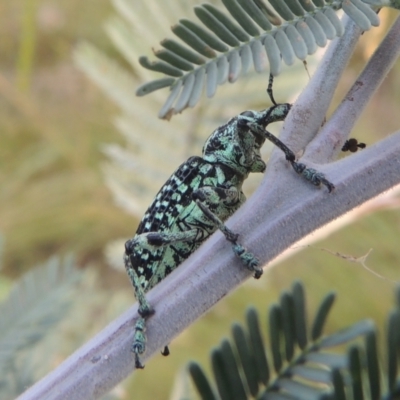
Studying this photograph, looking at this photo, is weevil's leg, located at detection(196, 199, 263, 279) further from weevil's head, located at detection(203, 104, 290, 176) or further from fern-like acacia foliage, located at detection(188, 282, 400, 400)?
weevil's head, located at detection(203, 104, 290, 176)

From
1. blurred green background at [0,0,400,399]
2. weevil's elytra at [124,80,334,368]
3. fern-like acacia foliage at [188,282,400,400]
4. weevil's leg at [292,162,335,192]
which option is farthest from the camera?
blurred green background at [0,0,400,399]

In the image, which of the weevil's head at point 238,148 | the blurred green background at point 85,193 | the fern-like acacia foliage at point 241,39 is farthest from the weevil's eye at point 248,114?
the blurred green background at point 85,193

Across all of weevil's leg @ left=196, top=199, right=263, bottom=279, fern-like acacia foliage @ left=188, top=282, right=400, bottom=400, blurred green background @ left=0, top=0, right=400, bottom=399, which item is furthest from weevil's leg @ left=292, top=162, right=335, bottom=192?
blurred green background @ left=0, top=0, right=400, bottom=399

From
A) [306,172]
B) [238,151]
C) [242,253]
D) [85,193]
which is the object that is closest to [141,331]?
[242,253]

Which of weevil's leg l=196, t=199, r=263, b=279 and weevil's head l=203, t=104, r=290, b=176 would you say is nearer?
weevil's leg l=196, t=199, r=263, b=279

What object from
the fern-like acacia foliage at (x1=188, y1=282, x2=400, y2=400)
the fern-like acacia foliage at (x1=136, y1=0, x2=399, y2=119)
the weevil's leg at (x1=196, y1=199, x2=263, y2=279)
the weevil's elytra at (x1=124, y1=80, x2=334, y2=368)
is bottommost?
the fern-like acacia foliage at (x1=188, y1=282, x2=400, y2=400)

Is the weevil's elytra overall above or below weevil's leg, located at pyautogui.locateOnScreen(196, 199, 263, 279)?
above

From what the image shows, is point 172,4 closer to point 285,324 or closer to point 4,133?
point 285,324

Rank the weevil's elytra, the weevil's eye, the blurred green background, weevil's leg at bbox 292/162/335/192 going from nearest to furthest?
weevil's leg at bbox 292/162/335/192 < the weevil's elytra < the weevil's eye < the blurred green background
